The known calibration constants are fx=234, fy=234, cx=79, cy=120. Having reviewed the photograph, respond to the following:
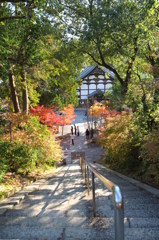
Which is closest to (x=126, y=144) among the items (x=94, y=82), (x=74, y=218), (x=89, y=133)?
(x=74, y=218)

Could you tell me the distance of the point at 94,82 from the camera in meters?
36.5

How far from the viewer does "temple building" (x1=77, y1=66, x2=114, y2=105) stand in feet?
116

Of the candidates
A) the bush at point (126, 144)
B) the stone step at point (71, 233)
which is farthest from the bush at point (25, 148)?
the stone step at point (71, 233)

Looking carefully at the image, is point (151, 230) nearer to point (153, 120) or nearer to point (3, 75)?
point (3, 75)

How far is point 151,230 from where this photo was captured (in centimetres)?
254

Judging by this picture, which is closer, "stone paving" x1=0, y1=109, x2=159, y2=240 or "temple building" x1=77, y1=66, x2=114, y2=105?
"stone paving" x1=0, y1=109, x2=159, y2=240

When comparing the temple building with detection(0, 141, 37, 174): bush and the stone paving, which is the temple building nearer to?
detection(0, 141, 37, 174): bush

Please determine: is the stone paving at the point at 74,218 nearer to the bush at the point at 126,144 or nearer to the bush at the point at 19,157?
the bush at the point at 19,157

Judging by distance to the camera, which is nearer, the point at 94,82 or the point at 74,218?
the point at 74,218

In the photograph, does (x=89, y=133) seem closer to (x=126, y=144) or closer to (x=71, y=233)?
(x=126, y=144)

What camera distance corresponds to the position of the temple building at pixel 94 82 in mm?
35219

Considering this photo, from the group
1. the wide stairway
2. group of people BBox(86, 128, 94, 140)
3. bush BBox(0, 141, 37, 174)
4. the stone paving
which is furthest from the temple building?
the wide stairway

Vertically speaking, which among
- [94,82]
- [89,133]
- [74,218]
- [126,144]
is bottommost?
[89,133]

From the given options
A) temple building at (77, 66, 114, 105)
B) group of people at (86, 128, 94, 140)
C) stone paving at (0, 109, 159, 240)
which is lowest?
group of people at (86, 128, 94, 140)
